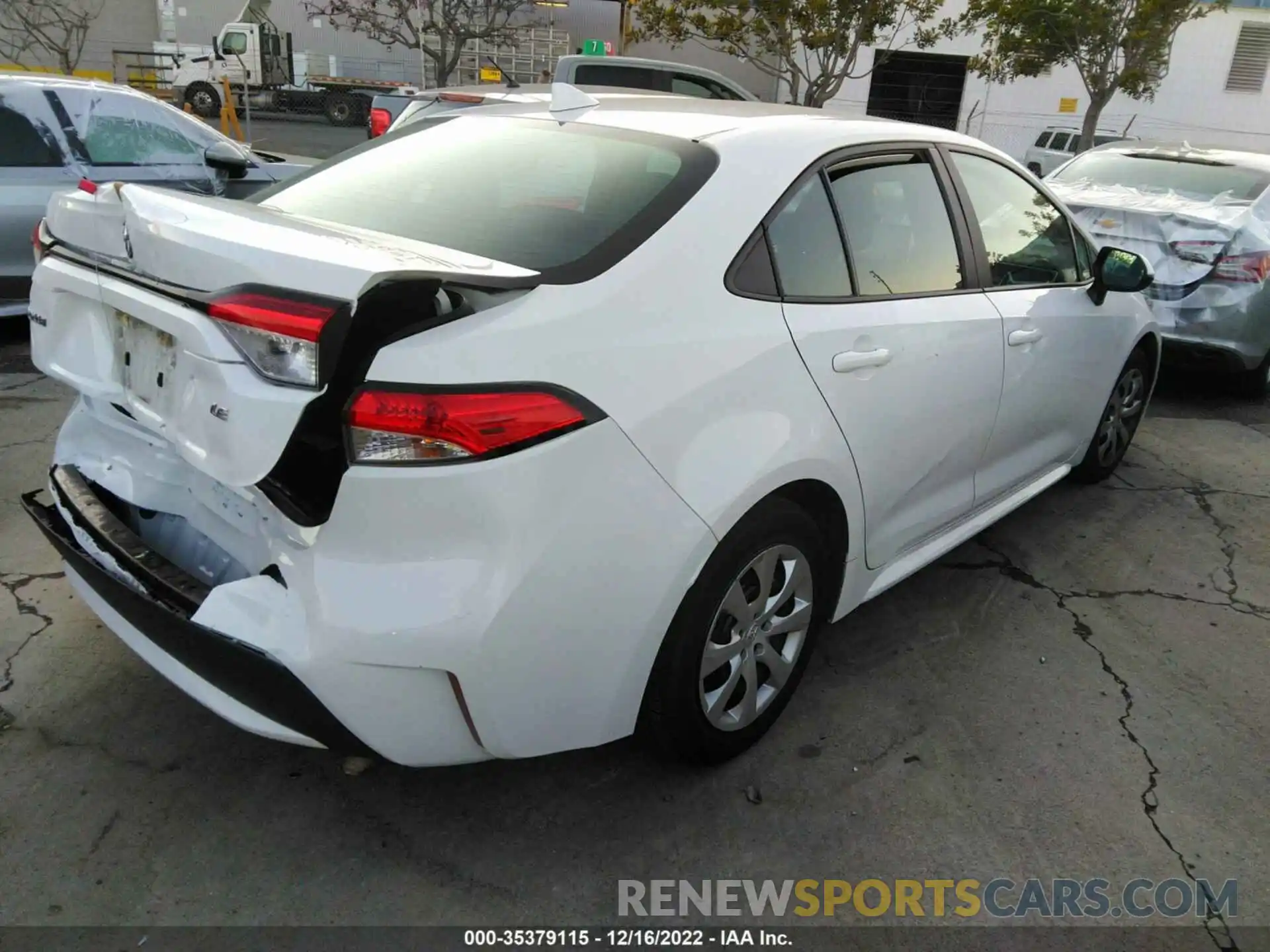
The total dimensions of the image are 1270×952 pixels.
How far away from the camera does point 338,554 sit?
190cm

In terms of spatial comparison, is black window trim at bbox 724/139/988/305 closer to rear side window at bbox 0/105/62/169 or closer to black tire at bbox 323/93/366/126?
rear side window at bbox 0/105/62/169

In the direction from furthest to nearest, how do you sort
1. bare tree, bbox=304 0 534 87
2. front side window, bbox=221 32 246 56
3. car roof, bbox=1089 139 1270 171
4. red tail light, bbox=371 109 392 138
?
front side window, bbox=221 32 246 56 → bare tree, bbox=304 0 534 87 → red tail light, bbox=371 109 392 138 → car roof, bbox=1089 139 1270 171

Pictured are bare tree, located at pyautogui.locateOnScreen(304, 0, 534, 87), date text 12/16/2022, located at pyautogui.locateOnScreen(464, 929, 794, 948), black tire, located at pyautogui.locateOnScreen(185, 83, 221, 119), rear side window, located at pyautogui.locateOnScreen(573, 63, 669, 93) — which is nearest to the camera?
date text 12/16/2022, located at pyautogui.locateOnScreen(464, 929, 794, 948)

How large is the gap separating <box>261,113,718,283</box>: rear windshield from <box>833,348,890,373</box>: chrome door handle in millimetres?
581

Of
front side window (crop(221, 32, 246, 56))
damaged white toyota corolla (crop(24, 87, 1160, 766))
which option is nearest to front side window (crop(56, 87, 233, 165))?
damaged white toyota corolla (crop(24, 87, 1160, 766))

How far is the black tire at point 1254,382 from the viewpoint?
6.41m

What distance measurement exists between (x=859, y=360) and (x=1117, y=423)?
2.69m

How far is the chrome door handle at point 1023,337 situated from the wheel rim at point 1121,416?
1.21 m

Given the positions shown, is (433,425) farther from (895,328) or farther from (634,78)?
(634,78)

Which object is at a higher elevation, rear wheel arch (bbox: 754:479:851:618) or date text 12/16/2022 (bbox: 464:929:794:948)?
rear wheel arch (bbox: 754:479:851:618)

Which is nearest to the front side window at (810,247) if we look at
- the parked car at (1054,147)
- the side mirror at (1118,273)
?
the side mirror at (1118,273)

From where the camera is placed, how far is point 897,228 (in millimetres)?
2951

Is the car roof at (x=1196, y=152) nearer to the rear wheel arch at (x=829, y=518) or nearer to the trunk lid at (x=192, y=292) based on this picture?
the rear wheel arch at (x=829, y=518)

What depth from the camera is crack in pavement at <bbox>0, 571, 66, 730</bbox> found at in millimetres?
2762
